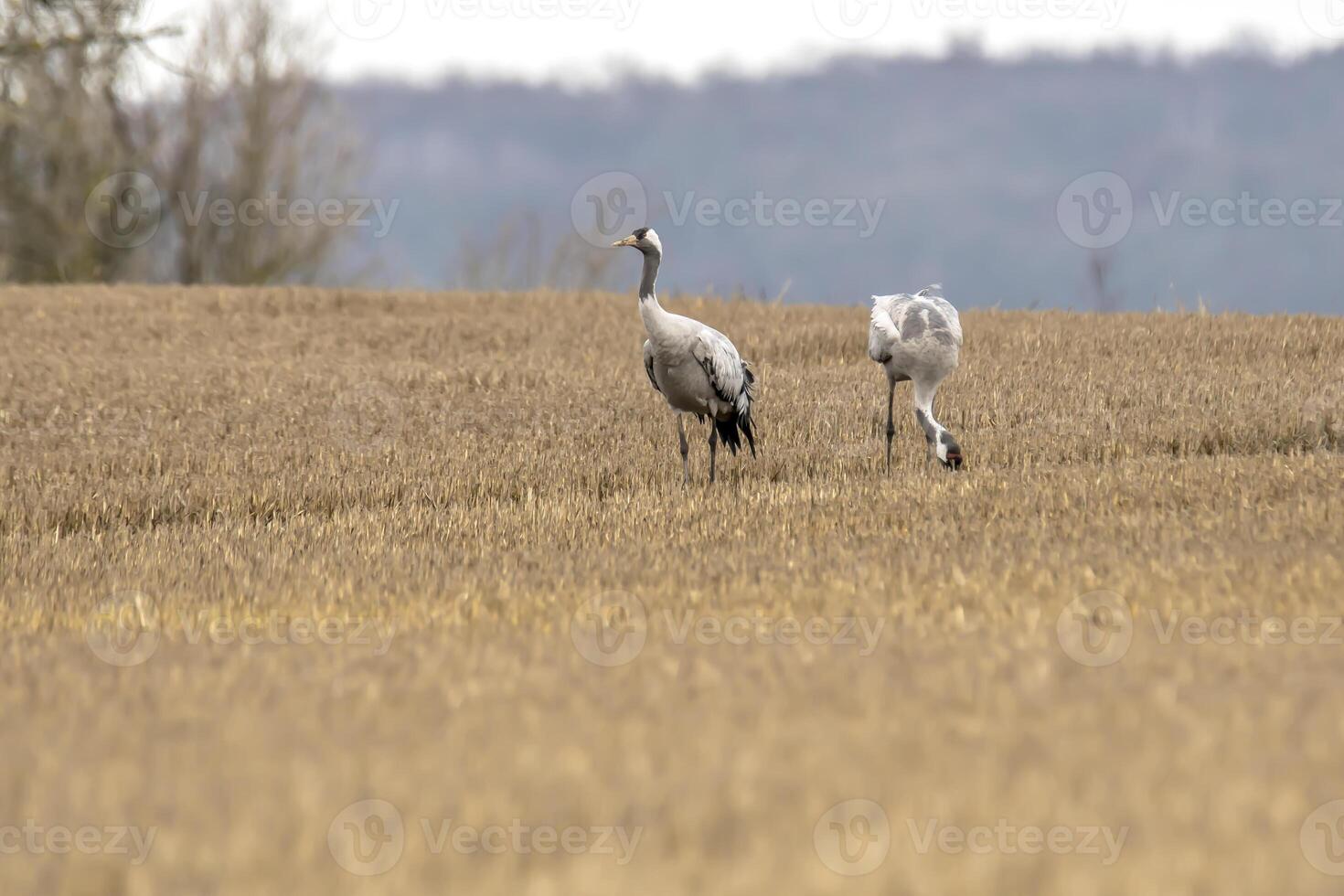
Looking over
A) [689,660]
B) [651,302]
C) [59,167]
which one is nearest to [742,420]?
[651,302]

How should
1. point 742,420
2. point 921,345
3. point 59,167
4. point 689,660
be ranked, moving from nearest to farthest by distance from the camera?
1. point 689,660
2. point 921,345
3. point 742,420
4. point 59,167

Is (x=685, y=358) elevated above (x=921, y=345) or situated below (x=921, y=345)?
below

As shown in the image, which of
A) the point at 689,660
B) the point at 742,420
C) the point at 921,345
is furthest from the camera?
the point at 742,420

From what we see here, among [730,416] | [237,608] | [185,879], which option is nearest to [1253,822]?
[185,879]

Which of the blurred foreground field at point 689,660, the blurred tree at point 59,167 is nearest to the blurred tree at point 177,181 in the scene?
the blurred tree at point 59,167

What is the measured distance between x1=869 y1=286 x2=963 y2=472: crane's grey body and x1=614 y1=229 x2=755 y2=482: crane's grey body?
1345 millimetres

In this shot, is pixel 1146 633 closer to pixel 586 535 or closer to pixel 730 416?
pixel 586 535

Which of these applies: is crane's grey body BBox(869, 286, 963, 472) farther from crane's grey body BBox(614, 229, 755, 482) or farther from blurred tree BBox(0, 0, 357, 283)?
blurred tree BBox(0, 0, 357, 283)

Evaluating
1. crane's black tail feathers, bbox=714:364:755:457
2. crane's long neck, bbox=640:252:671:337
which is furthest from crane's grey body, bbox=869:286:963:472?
crane's long neck, bbox=640:252:671:337

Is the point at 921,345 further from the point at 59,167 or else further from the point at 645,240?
the point at 59,167

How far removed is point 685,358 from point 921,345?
215 centimetres

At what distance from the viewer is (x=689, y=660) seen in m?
4.73

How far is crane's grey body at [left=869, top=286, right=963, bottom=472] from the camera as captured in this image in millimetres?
11016

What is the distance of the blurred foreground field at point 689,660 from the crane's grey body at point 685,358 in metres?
0.72
